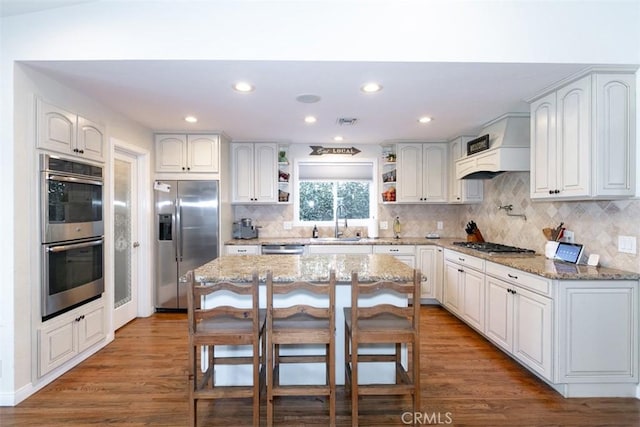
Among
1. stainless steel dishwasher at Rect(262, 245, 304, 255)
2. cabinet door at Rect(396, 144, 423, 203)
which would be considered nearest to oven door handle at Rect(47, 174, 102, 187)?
stainless steel dishwasher at Rect(262, 245, 304, 255)

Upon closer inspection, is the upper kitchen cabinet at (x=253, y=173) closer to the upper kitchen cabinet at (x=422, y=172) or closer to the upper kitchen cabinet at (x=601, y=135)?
the upper kitchen cabinet at (x=422, y=172)

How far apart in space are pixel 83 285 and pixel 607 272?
4.20 m

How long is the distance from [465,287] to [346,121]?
232cm

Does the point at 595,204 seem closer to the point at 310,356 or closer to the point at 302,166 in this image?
the point at 310,356

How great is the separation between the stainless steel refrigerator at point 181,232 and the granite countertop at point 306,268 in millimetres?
1435

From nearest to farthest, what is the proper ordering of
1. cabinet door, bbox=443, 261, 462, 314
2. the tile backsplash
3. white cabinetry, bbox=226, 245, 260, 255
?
the tile backsplash
cabinet door, bbox=443, 261, 462, 314
white cabinetry, bbox=226, 245, 260, 255

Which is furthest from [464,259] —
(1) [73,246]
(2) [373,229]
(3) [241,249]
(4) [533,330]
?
(1) [73,246]

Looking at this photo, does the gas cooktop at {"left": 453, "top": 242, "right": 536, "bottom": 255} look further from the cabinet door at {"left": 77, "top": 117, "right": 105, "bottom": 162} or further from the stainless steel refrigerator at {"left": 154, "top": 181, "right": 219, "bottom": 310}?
the cabinet door at {"left": 77, "top": 117, "right": 105, "bottom": 162}

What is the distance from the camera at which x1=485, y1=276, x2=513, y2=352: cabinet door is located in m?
2.84

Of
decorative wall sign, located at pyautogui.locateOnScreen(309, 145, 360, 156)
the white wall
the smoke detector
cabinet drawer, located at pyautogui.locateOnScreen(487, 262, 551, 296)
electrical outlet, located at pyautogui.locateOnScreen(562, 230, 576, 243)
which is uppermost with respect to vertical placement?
the white wall

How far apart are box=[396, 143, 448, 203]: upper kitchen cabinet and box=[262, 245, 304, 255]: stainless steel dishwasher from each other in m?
1.68

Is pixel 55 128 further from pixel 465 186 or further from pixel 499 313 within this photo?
pixel 465 186

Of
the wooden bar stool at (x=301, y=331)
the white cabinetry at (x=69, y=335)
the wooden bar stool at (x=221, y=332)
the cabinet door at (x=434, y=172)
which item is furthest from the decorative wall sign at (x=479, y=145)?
the white cabinetry at (x=69, y=335)

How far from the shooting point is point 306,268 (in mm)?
2467
